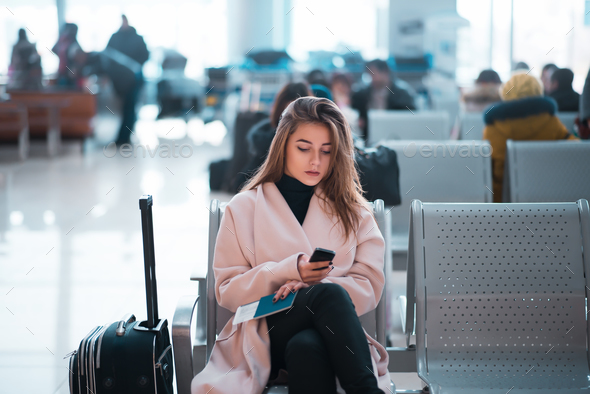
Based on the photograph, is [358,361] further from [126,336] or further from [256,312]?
[126,336]

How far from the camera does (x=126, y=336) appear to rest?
5.16 ft

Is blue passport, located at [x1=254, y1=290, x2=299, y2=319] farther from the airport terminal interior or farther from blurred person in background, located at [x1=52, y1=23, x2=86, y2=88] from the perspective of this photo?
blurred person in background, located at [x1=52, y1=23, x2=86, y2=88]

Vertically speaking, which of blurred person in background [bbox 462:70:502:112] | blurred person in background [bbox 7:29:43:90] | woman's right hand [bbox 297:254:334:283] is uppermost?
blurred person in background [bbox 7:29:43:90]

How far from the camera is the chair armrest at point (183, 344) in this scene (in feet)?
5.13

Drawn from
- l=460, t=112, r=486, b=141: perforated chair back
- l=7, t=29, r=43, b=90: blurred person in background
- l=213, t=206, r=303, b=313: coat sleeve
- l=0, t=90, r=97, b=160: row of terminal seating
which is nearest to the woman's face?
l=213, t=206, r=303, b=313: coat sleeve

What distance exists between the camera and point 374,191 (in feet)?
8.46

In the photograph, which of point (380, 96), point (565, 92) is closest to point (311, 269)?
point (565, 92)

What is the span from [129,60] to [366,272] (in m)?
7.97

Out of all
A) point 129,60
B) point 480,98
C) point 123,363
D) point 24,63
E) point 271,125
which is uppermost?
point 129,60

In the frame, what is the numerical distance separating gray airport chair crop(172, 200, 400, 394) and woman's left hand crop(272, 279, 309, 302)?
248mm

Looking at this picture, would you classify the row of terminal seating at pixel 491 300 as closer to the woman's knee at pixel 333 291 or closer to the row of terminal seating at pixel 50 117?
the woman's knee at pixel 333 291

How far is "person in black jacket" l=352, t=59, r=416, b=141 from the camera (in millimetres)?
5715

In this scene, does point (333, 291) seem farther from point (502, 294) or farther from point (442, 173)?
point (442, 173)

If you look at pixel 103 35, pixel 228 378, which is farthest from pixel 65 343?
pixel 103 35
